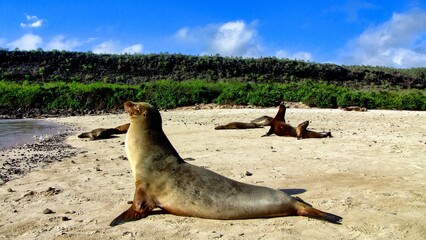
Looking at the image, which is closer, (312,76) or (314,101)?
(314,101)

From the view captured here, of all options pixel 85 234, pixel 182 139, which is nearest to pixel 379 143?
pixel 182 139

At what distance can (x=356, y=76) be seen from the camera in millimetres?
42031

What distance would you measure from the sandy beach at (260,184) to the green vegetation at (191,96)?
12.5 m

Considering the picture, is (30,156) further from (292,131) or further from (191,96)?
(191,96)

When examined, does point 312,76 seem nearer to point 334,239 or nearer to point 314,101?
point 314,101

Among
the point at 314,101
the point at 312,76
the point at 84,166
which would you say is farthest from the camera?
the point at 312,76

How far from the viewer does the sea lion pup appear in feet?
16.1

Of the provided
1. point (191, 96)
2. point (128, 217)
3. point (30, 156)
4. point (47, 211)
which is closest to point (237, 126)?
point (30, 156)

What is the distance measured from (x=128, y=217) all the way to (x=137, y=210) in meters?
0.15

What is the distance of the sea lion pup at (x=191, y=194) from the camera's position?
491cm

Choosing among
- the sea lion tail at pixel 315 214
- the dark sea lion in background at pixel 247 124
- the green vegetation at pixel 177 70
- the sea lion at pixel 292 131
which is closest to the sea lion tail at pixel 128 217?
the sea lion tail at pixel 315 214

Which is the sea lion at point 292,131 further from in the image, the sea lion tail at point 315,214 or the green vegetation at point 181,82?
the green vegetation at point 181,82

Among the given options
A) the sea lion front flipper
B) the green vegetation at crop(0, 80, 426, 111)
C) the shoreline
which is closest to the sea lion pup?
the sea lion front flipper

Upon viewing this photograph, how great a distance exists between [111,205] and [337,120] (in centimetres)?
1338
